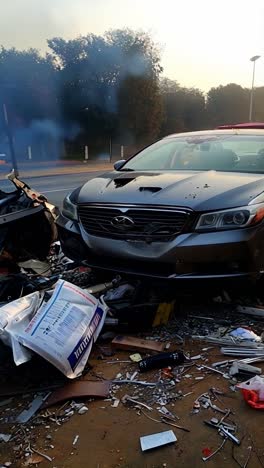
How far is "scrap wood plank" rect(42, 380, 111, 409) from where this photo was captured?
8.56 ft

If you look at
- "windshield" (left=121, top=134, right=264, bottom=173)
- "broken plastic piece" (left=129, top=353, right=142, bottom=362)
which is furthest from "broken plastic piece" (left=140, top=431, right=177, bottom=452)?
"windshield" (left=121, top=134, right=264, bottom=173)

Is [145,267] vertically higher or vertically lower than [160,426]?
higher

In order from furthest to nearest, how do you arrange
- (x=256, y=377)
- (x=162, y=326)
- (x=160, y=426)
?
(x=162, y=326) < (x=256, y=377) < (x=160, y=426)

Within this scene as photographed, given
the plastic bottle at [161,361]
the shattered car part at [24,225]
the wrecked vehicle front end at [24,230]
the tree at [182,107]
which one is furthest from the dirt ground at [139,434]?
the tree at [182,107]

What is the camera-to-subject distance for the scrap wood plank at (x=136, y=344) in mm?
3139

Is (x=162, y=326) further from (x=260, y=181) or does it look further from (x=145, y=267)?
(x=260, y=181)

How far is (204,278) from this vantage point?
3.36 metres

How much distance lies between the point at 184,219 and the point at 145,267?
52cm

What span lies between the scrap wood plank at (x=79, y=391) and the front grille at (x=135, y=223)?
3.94 ft

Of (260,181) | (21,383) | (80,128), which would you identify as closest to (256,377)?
(21,383)

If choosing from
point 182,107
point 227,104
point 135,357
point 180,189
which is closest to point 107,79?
point 182,107

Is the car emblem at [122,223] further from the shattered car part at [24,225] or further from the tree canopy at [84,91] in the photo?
the tree canopy at [84,91]

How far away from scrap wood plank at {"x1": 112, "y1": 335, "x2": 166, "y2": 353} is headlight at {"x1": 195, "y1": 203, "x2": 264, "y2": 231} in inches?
36.2

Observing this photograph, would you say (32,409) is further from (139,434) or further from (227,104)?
(227,104)
